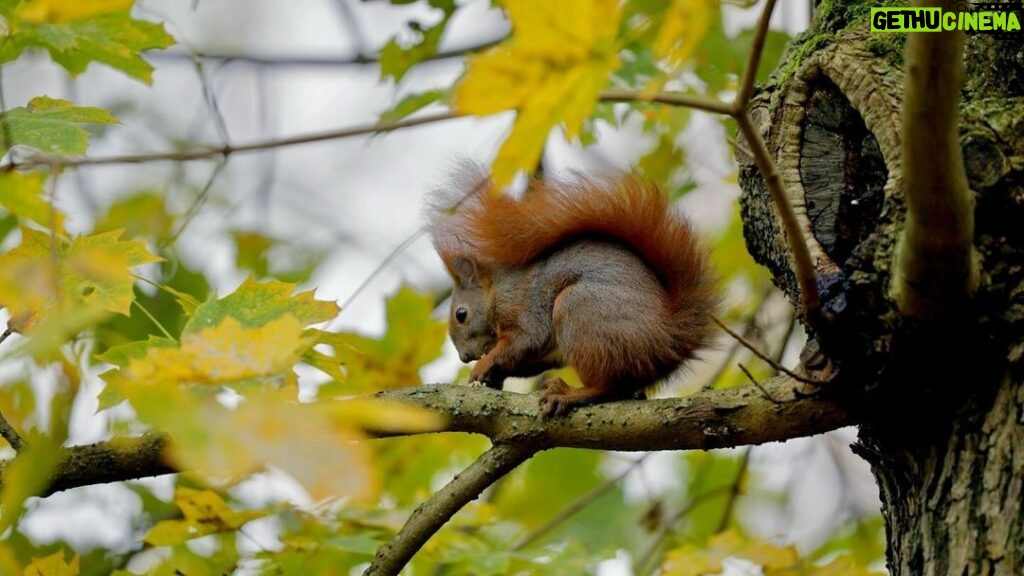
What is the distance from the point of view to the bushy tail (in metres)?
2.38

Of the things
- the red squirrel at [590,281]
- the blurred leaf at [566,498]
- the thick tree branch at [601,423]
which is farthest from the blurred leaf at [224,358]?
the blurred leaf at [566,498]

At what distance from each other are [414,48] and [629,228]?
0.62m

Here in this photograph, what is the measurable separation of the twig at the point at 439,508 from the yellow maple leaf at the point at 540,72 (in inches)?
31.1

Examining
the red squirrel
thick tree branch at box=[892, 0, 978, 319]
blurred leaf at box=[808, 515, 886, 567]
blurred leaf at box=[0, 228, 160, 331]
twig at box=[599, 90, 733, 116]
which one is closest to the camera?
twig at box=[599, 90, 733, 116]

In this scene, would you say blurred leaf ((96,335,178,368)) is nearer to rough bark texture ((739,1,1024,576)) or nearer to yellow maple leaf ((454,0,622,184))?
yellow maple leaf ((454,0,622,184))

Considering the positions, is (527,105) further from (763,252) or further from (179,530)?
(179,530)

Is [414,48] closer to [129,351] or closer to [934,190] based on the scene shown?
[129,351]

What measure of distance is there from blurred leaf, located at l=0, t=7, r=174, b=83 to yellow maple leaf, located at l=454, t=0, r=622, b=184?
2.78ft

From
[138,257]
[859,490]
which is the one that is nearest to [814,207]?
[138,257]

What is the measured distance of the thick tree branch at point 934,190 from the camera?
3.66 feet

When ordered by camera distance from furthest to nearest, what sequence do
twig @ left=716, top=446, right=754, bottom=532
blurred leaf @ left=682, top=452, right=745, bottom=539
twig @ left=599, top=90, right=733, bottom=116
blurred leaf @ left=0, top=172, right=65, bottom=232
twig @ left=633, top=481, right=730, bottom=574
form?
blurred leaf @ left=682, top=452, right=745, bottom=539
twig @ left=633, top=481, right=730, bottom=574
twig @ left=716, top=446, right=754, bottom=532
blurred leaf @ left=0, top=172, right=65, bottom=232
twig @ left=599, top=90, right=733, bottom=116

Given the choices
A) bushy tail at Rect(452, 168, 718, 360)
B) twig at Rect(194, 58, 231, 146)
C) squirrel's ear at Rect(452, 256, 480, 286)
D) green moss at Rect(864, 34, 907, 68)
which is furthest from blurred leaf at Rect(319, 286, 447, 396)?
green moss at Rect(864, 34, 907, 68)

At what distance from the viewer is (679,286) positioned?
241 cm

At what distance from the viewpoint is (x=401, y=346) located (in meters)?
2.95
